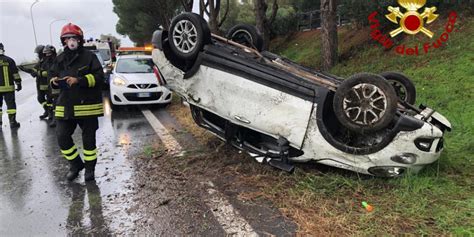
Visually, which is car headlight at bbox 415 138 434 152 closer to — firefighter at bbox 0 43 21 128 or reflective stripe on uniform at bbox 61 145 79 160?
reflective stripe on uniform at bbox 61 145 79 160

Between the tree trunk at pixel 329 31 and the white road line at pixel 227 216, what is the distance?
7.63 meters

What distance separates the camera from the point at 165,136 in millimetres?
6680

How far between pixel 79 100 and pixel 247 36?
103 inches

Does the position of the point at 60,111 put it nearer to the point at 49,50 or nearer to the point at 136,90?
the point at 49,50

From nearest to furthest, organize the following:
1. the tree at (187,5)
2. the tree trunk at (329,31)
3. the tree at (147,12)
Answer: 1. the tree trunk at (329,31)
2. the tree at (187,5)
3. the tree at (147,12)

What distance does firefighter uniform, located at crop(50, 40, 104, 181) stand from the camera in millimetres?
4363

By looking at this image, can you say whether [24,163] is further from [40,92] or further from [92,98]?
[40,92]

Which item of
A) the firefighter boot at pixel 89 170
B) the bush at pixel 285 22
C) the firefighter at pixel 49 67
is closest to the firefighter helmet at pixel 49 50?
the firefighter at pixel 49 67

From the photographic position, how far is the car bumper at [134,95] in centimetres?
952

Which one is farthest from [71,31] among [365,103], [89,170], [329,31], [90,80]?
[329,31]

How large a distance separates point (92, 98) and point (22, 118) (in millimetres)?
6061

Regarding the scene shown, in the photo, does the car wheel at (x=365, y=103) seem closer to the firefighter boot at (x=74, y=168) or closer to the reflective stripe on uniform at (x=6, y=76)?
the firefighter boot at (x=74, y=168)

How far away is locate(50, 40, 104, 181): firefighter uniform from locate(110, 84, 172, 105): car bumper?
16.2 ft

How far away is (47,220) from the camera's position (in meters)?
3.54
